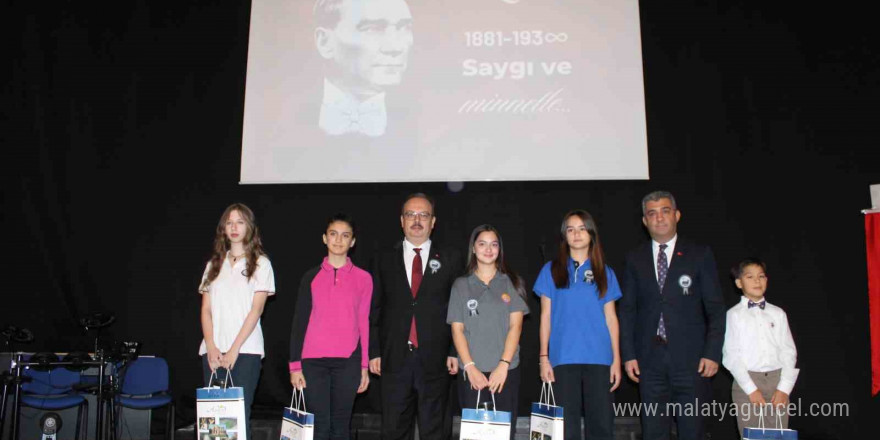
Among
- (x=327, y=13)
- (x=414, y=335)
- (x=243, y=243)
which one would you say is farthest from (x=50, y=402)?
(x=327, y=13)

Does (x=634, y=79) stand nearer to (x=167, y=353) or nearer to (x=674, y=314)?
(x=674, y=314)

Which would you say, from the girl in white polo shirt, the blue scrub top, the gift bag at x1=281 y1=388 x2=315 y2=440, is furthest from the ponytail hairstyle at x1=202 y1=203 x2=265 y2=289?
the blue scrub top

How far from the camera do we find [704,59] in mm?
4152

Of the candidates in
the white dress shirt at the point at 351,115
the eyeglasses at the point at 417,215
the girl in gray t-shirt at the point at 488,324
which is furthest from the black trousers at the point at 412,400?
the white dress shirt at the point at 351,115

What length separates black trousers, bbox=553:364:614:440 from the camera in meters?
2.71

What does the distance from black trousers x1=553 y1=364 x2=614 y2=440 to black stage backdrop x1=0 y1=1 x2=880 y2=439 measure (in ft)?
3.77

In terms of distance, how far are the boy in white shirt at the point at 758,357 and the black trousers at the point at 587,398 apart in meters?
0.69

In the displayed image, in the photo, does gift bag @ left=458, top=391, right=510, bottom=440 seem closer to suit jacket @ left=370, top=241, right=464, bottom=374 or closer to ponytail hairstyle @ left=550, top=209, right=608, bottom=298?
suit jacket @ left=370, top=241, right=464, bottom=374

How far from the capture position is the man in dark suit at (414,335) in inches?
111

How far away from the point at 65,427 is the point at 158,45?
269 centimetres

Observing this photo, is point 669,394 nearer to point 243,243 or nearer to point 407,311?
point 407,311

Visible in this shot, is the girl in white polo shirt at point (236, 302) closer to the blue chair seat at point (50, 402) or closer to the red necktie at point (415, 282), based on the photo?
the red necktie at point (415, 282)

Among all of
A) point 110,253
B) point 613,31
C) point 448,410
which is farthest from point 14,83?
point 613,31

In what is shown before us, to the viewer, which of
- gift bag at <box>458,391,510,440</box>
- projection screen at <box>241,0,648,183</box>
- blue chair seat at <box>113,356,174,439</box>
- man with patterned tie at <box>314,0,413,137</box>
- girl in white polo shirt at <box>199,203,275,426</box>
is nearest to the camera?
gift bag at <box>458,391,510,440</box>
